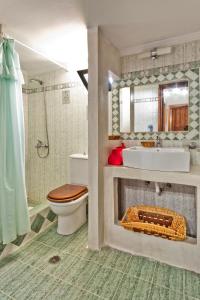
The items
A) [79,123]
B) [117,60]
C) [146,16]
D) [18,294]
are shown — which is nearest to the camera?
[18,294]

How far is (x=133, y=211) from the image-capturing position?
2.05 m

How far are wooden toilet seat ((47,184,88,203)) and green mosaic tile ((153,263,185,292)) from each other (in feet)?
3.36

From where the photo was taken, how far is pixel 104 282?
148cm

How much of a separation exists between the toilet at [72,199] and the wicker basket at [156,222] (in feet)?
1.85

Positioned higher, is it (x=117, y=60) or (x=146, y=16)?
(x=146, y=16)

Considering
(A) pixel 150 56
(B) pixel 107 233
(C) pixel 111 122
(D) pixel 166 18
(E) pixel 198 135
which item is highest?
(D) pixel 166 18

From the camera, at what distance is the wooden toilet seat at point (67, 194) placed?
2.01 meters

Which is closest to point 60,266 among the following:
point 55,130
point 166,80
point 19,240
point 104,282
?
point 104,282

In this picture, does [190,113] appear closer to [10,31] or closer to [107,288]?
[107,288]

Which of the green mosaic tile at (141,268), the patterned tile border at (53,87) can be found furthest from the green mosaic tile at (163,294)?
the patterned tile border at (53,87)

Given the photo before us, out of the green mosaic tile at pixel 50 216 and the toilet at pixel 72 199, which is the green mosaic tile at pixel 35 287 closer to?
the toilet at pixel 72 199

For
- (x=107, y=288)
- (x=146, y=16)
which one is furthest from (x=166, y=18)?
(x=107, y=288)

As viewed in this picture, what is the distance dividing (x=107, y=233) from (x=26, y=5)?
210 centimetres

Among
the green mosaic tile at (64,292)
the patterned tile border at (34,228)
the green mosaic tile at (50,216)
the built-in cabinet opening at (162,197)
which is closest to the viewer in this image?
the green mosaic tile at (64,292)
